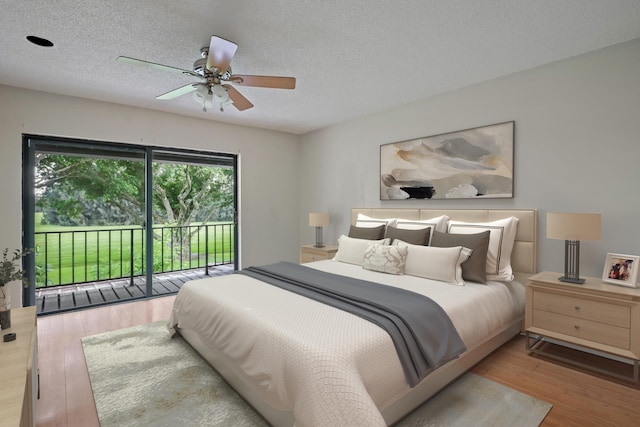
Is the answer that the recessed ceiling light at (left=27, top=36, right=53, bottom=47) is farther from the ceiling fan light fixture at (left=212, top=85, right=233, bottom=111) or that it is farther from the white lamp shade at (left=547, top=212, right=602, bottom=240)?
the white lamp shade at (left=547, top=212, right=602, bottom=240)

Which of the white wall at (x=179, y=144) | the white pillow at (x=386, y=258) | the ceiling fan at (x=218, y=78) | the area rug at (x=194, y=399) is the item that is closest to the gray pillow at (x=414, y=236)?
the white pillow at (x=386, y=258)

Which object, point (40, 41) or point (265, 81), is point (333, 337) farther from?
point (40, 41)

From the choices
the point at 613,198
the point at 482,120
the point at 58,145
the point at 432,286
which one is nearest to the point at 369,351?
the point at 432,286

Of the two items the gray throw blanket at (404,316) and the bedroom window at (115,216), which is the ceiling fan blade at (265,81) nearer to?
the gray throw blanket at (404,316)

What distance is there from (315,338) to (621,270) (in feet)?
8.05

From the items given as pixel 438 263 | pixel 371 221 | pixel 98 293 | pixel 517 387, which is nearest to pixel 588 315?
pixel 517 387

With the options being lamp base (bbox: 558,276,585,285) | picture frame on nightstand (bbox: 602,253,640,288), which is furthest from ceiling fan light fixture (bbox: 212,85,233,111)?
picture frame on nightstand (bbox: 602,253,640,288)

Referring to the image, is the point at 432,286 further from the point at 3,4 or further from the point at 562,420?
the point at 3,4

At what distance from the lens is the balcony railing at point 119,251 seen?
4582 mm

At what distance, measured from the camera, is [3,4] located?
1983 mm

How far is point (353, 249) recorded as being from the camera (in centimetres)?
357

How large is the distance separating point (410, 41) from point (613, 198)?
2.07 metres

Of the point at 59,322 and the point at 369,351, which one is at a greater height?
the point at 369,351

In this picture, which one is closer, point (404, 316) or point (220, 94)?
point (404, 316)
